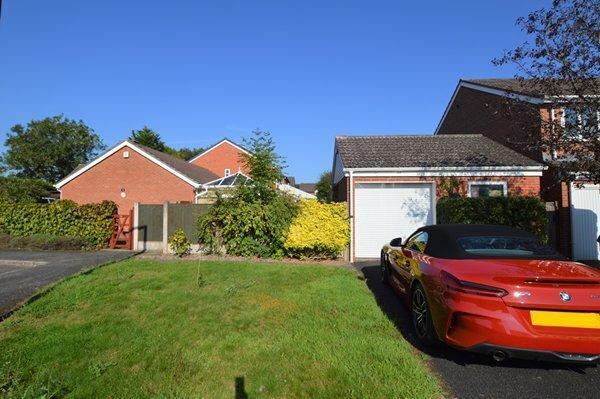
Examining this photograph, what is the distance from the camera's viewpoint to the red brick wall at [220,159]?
39.5 metres

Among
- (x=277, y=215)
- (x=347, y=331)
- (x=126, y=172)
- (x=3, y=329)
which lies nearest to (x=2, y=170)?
(x=126, y=172)

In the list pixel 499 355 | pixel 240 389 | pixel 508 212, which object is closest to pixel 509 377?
pixel 499 355

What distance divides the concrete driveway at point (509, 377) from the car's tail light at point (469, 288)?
0.83m

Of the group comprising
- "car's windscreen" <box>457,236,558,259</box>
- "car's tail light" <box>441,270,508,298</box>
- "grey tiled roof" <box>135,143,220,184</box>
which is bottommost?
"car's tail light" <box>441,270,508,298</box>

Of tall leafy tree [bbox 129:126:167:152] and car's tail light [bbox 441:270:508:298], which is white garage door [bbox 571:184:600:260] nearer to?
car's tail light [bbox 441:270:508:298]

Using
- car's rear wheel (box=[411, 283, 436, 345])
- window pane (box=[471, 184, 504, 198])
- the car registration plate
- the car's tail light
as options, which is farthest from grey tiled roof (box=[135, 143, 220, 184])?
the car registration plate

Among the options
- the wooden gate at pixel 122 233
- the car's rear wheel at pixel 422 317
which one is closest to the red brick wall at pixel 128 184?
the wooden gate at pixel 122 233

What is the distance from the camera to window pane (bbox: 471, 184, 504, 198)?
42.6ft

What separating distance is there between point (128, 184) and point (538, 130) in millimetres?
21410

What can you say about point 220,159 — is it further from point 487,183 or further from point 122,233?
point 487,183

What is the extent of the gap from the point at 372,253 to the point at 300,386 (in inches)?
380

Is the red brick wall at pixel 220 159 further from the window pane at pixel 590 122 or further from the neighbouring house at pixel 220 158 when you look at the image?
the window pane at pixel 590 122

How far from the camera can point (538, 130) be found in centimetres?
892

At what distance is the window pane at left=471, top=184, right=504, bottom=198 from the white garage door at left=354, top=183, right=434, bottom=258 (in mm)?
1476
